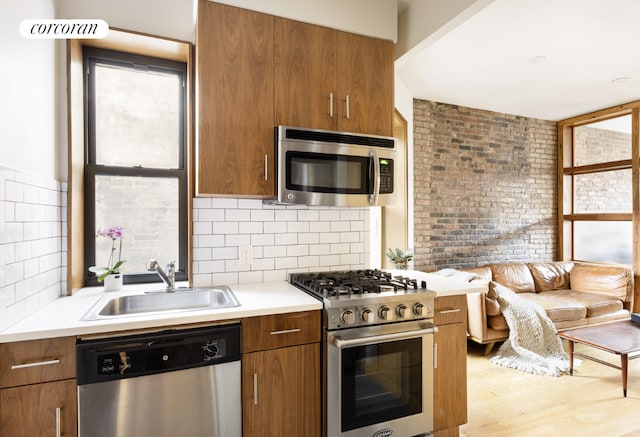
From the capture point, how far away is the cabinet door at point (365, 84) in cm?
220

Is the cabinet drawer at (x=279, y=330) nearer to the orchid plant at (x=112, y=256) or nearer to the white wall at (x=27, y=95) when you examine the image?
the orchid plant at (x=112, y=256)

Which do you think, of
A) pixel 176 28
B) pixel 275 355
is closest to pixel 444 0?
pixel 176 28

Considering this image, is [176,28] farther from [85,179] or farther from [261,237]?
[261,237]

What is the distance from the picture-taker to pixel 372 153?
7.13 feet

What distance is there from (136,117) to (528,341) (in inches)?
148

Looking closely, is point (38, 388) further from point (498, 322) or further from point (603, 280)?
point (603, 280)

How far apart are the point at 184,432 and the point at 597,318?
14.8 feet

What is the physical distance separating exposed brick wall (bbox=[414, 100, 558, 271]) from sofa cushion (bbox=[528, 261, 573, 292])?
0.39 meters

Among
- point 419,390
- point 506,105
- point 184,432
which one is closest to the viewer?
point 184,432

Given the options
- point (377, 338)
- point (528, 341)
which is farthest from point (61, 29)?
point (528, 341)

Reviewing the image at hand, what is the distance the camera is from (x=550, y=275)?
15.4 feet

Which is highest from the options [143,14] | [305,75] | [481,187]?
[143,14]

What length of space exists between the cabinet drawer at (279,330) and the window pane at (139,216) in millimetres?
995

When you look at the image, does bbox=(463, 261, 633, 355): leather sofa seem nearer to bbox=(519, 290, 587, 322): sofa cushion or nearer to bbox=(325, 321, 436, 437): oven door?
bbox=(519, 290, 587, 322): sofa cushion
